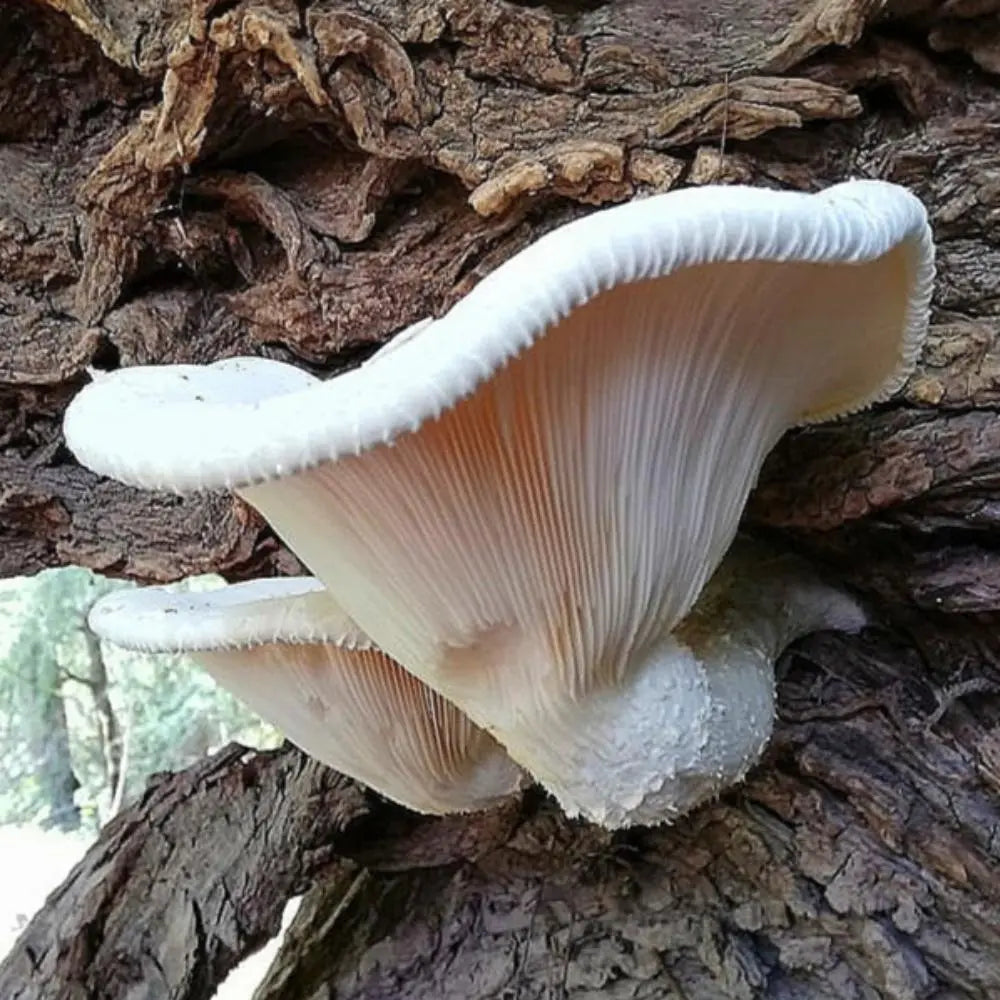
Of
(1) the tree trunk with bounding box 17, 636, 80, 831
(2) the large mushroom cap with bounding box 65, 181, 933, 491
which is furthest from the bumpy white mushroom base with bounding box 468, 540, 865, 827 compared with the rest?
(1) the tree trunk with bounding box 17, 636, 80, 831

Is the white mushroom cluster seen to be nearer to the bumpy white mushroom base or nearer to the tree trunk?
the bumpy white mushroom base

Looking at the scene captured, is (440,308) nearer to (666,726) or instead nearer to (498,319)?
(666,726)

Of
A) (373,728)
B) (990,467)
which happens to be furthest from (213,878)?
(990,467)

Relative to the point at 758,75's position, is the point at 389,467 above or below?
below

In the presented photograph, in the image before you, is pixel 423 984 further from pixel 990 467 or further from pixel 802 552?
pixel 990 467

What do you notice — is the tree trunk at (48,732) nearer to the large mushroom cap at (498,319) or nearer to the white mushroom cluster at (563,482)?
the white mushroom cluster at (563,482)

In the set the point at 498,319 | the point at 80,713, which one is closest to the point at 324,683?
the point at 498,319
